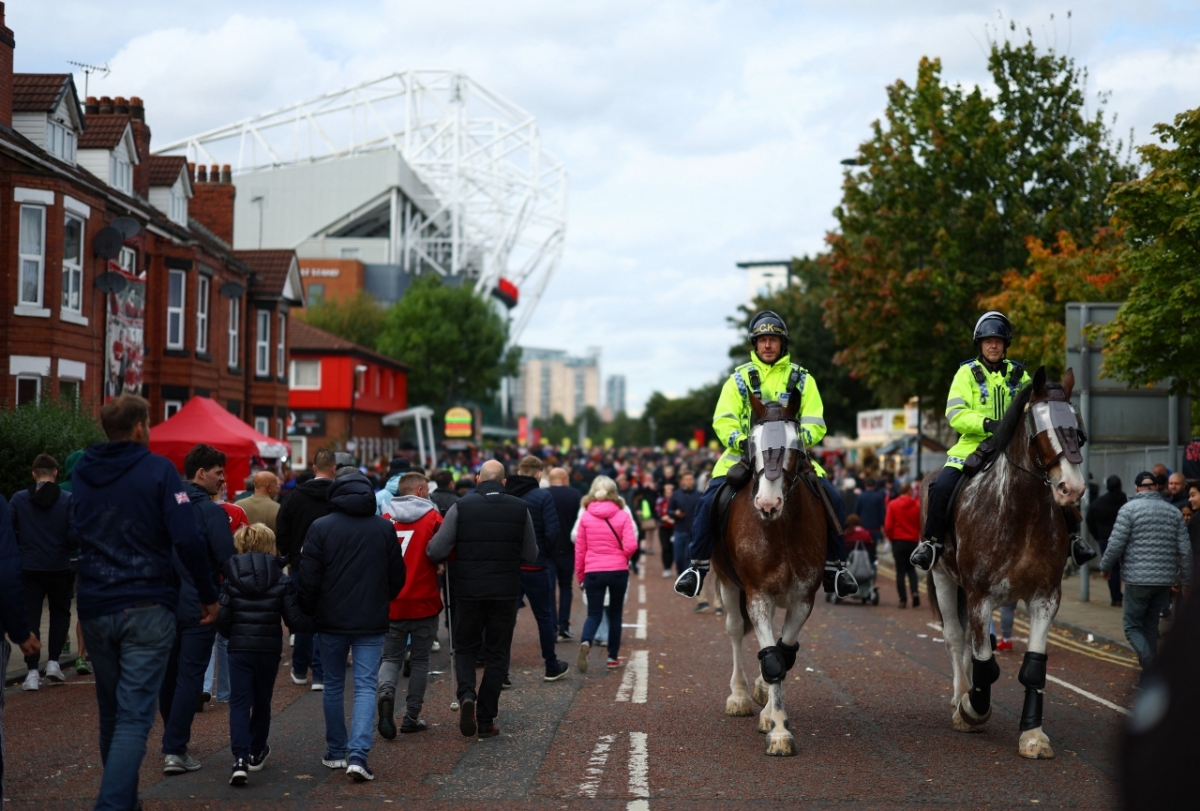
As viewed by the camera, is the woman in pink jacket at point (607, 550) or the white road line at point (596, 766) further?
the woman in pink jacket at point (607, 550)

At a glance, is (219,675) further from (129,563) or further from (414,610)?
(129,563)

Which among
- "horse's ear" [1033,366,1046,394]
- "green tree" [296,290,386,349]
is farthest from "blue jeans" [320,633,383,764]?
"green tree" [296,290,386,349]

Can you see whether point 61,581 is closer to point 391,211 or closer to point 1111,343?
point 1111,343

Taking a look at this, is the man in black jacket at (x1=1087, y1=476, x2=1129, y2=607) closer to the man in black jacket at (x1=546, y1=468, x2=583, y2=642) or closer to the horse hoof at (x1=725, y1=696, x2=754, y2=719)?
the man in black jacket at (x1=546, y1=468, x2=583, y2=642)

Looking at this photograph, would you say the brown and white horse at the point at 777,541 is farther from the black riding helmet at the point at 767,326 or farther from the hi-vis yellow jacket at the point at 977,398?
the hi-vis yellow jacket at the point at 977,398

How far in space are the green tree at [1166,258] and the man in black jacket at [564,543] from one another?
7456mm

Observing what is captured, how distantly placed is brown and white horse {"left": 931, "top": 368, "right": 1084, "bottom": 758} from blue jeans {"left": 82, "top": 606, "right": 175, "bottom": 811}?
5.46 metres

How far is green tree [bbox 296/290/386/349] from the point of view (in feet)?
245

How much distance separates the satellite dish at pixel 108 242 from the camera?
23.9 metres

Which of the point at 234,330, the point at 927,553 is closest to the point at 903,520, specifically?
the point at 927,553

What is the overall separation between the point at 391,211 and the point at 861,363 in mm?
65436

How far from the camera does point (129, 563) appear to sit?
657 centimetres

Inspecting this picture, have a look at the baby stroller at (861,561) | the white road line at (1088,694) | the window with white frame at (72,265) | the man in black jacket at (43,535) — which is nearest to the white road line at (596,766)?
the white road line at (1088,694)

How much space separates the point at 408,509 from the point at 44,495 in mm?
4309
